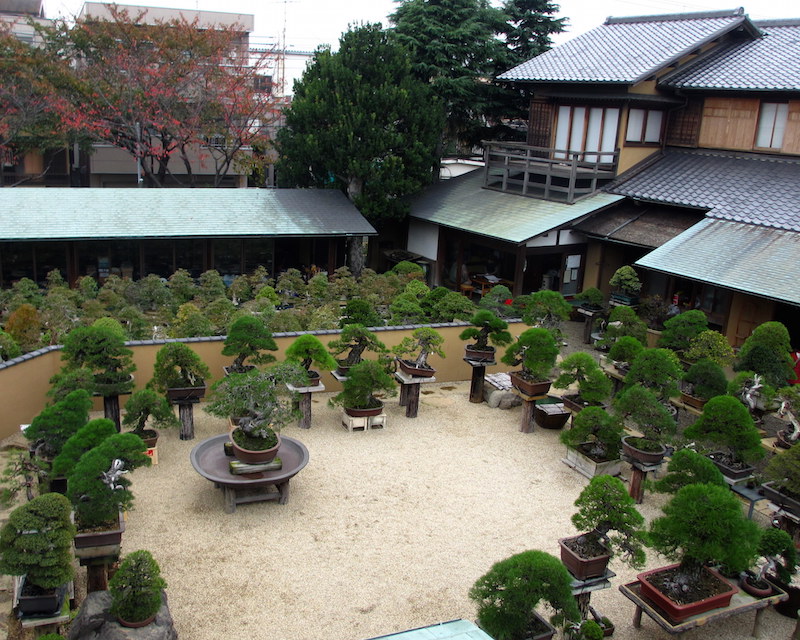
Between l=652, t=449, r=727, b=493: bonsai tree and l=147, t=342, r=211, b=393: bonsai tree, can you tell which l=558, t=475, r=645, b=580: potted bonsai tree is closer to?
l=652, t=449, r=727, b=493: bonsai tree

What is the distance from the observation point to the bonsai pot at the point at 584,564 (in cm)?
703

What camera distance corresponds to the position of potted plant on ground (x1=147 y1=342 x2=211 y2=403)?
10.8 metres

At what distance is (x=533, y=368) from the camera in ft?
38.8

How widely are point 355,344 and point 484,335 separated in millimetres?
2459

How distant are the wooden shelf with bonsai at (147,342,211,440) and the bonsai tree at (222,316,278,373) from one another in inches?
27.6

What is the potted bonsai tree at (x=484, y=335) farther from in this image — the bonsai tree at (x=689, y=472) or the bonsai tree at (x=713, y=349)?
the bonsai tree at (x=689, y=472)

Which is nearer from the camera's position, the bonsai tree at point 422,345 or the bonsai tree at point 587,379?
the bonsai tree at point 587,379

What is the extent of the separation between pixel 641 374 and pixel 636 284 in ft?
17.7

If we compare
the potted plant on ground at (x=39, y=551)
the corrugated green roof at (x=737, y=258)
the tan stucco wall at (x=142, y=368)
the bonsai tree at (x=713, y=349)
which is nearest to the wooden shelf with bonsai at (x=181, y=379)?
the tan stucco wall at (x=142, y=368)

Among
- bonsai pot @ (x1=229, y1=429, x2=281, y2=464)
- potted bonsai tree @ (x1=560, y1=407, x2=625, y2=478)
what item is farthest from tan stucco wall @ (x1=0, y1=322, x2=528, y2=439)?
potted bonsai tree @ (x1=560, y1=407, x2=625, y2=478)

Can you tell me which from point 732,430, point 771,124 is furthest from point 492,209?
point 732,430

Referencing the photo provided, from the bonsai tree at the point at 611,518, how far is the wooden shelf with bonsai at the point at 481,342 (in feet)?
19.5

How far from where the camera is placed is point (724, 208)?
53.1 ft

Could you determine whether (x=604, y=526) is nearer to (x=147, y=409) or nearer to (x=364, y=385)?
(x=364, y=385)
